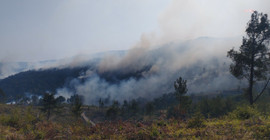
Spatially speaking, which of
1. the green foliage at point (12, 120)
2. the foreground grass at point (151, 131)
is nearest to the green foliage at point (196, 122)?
the foreground grass at point (151, 131)

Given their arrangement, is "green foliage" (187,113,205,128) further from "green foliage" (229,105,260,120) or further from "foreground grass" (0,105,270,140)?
"green foliage" (229,105,260,120)

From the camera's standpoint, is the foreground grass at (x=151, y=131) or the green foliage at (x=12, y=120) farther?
the green foliage at (x=12, y=120)

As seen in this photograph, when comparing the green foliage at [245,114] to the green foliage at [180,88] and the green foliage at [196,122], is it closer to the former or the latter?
the green foliage at [196,122]

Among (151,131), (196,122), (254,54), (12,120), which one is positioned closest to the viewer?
(151,131)

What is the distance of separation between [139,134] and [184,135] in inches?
87.2

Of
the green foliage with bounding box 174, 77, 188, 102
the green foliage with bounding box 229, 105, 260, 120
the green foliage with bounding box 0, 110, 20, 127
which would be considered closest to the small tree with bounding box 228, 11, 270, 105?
the green foliage with bounding box 229, 105, 260, 120

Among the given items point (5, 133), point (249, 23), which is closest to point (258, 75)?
point (249, 23)

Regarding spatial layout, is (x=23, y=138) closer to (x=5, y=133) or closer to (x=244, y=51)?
(x=5, y=133)

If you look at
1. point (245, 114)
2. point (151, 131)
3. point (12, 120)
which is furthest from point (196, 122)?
point (12, 120)

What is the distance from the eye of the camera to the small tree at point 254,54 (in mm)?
22969

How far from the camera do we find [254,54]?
76.4ft

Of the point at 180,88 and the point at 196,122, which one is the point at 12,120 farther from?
the point at 180,88

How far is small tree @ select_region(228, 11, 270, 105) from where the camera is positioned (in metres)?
23.0

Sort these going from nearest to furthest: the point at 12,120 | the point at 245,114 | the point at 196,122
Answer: the point at 196,122
the point at 245,114
the point at 12,120
